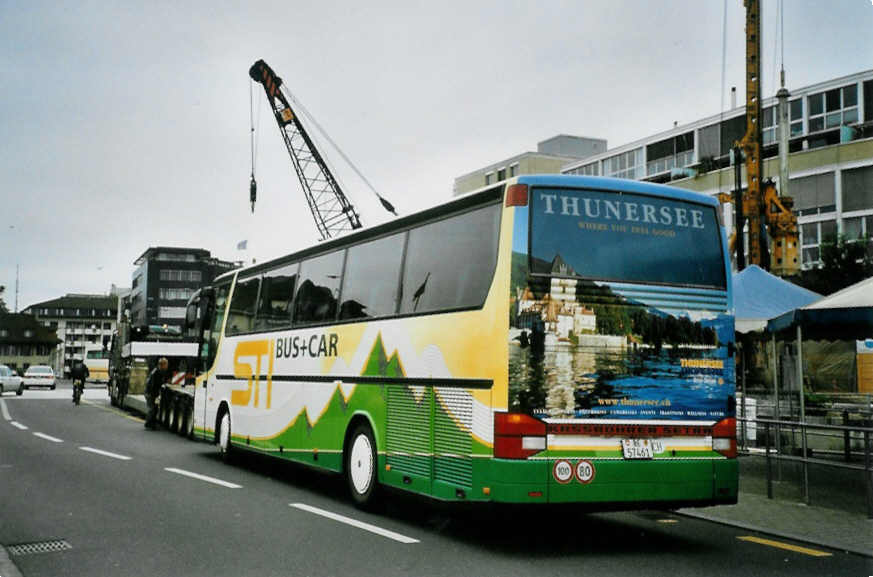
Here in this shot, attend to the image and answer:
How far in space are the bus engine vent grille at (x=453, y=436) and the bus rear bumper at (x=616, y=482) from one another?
1.60 feet

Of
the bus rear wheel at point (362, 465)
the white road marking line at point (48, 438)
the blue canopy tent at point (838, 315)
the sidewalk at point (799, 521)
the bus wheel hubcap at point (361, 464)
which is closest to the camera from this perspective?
the sidewalk at point (799, 521)

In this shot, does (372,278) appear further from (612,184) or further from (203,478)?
(203,478)

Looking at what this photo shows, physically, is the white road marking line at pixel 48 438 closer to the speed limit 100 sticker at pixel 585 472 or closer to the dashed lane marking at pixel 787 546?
the speed limit 100 sticker at pixel 585 472

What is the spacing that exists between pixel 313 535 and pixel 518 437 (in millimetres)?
2273

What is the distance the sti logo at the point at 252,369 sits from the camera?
14609mm

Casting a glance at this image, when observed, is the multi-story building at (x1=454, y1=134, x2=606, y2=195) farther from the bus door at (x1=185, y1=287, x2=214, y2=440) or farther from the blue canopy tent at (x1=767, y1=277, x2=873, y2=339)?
the blue canopy tent at (x1=767, y1=277, x2=873, y2=339)

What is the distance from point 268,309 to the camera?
15.1 m

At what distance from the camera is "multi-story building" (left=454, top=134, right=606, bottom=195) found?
87.2 meters

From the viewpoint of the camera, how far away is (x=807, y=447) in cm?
1441

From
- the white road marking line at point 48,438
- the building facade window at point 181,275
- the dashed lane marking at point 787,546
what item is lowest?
the dashed lane marking at point 787,546

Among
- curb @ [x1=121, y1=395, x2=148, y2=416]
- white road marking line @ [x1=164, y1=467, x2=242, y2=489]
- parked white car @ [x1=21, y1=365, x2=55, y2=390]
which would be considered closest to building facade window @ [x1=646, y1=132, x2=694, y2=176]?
parked white car @ [x1=21, y1=365, x2=55, y2=390]

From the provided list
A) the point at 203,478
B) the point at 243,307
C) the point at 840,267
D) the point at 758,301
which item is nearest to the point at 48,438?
the point at 243,307

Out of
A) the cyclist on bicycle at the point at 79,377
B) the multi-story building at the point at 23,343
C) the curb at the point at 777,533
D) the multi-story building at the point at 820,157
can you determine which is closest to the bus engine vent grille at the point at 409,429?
the curb at the point at 777,533

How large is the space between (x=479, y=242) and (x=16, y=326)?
6347 inches
